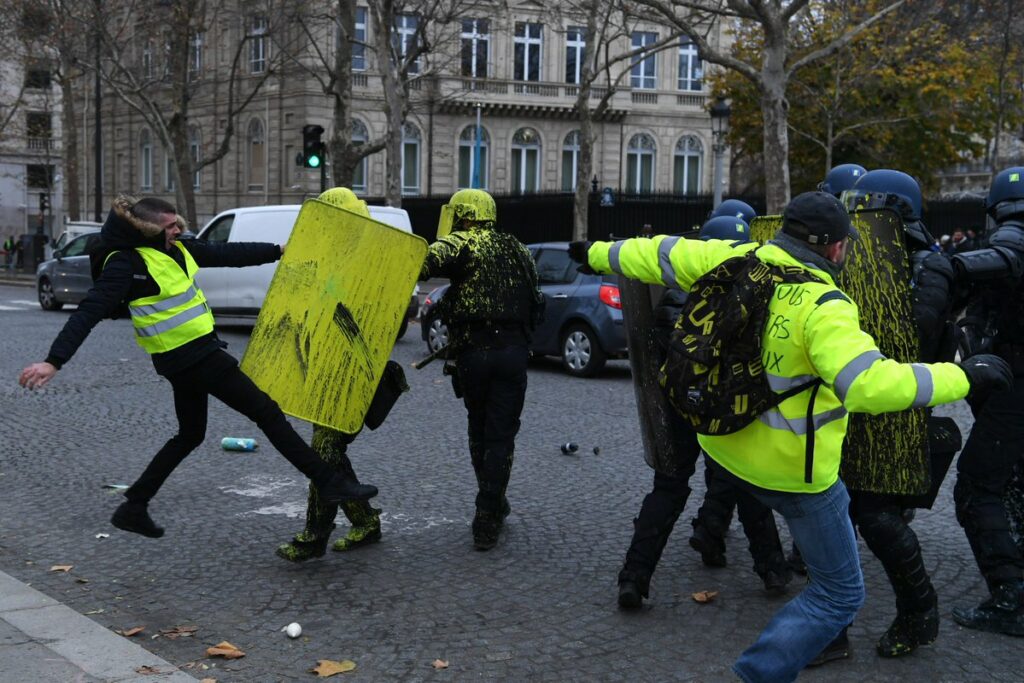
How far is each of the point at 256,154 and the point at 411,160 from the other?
5.97m

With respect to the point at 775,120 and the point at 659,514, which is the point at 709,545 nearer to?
the point at 659,514

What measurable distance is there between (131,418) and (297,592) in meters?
5.12

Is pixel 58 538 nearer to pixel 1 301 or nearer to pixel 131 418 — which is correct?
pixel 131 418

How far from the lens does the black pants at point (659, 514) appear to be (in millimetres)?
4879

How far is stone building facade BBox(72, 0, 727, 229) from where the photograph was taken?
44.5 metres

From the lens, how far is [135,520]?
17.9 ft

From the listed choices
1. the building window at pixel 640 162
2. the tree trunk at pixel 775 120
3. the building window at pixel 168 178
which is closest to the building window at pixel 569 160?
the building window at pixel 640 162

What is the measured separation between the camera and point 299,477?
24.0ft

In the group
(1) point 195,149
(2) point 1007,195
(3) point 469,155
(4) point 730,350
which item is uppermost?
(1) point 195,149

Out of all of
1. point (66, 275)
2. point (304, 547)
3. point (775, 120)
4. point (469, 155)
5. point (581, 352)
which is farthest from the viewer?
point (469, 155)

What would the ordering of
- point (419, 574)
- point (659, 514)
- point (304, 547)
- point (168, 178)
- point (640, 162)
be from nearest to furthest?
point (659, 514)
point (419, 574)
point (304, 547)
point (640, 162)
point (168, 178)

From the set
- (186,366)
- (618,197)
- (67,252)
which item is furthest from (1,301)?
(186,366)

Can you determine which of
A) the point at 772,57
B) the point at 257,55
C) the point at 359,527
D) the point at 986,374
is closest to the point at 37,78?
the point at 257,55

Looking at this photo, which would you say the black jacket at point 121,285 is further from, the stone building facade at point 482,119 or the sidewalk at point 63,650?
the stone building facade at point 482,119
